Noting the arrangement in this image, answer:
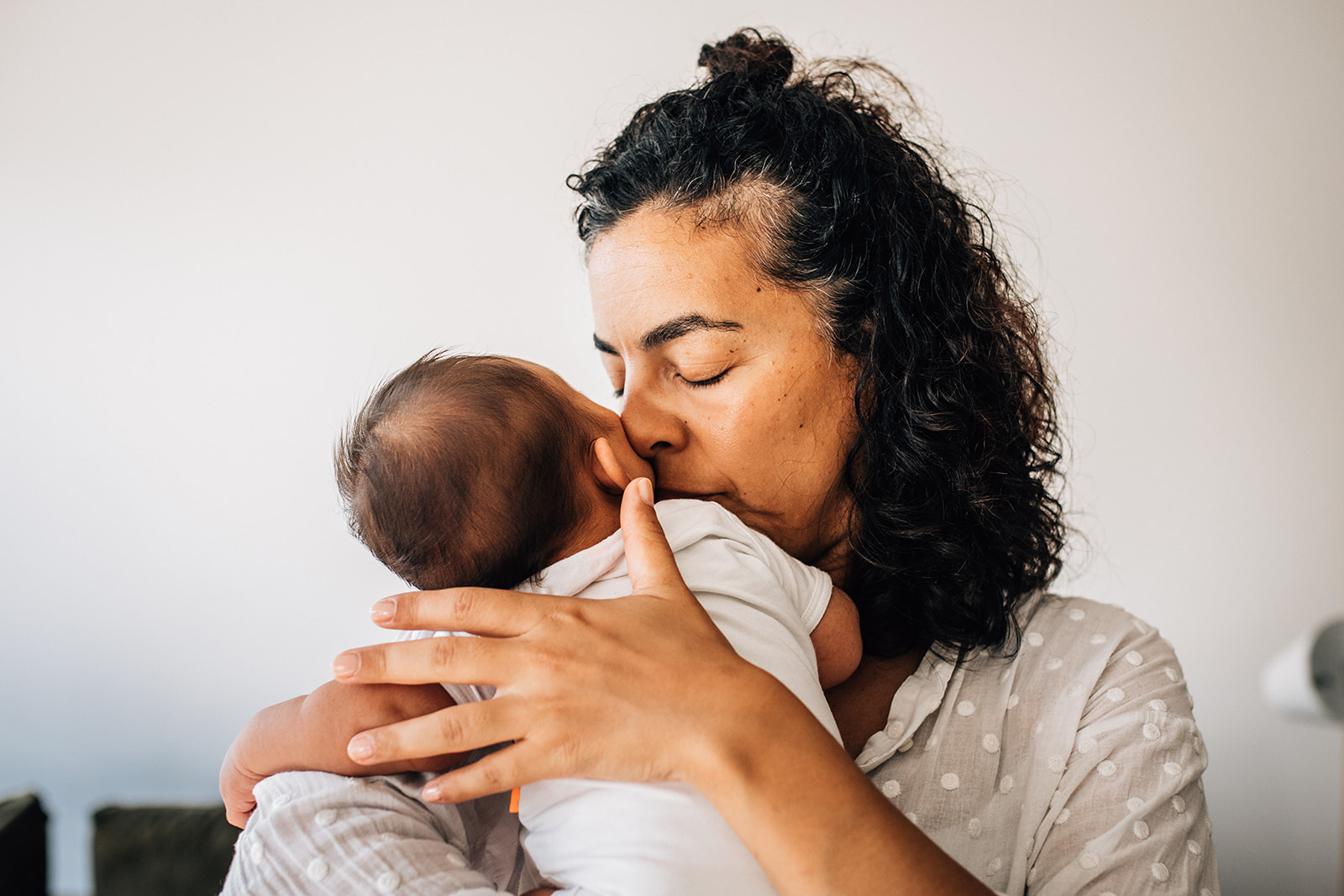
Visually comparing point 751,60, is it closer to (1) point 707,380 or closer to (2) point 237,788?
(1) point 707,380

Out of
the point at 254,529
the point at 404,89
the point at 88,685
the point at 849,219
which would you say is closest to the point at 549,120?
the point at 404,89

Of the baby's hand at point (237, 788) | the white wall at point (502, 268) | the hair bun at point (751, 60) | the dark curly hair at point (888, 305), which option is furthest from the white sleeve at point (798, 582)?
the white wall at point (502, 268)

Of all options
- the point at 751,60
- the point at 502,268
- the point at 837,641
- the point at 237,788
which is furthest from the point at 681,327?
the point at 502,268

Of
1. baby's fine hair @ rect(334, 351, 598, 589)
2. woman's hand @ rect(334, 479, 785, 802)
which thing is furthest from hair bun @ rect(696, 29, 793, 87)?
woman's hand @ rect(334, 479, 785, 802)

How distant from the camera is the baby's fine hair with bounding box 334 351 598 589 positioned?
1.01 m

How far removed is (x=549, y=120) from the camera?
2.07 metres

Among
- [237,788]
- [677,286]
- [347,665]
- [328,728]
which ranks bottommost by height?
[237,788]

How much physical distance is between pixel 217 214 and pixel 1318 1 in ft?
9.23

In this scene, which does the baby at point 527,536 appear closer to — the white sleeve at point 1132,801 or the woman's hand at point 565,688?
the woman's hand at point 565,688

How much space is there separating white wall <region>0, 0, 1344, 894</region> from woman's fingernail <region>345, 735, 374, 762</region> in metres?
1.43

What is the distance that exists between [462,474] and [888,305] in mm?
762

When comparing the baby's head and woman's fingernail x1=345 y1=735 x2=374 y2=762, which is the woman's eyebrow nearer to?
the baby's head

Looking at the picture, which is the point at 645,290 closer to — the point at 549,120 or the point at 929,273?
the point at 929,273

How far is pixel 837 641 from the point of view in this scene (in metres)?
1.14
